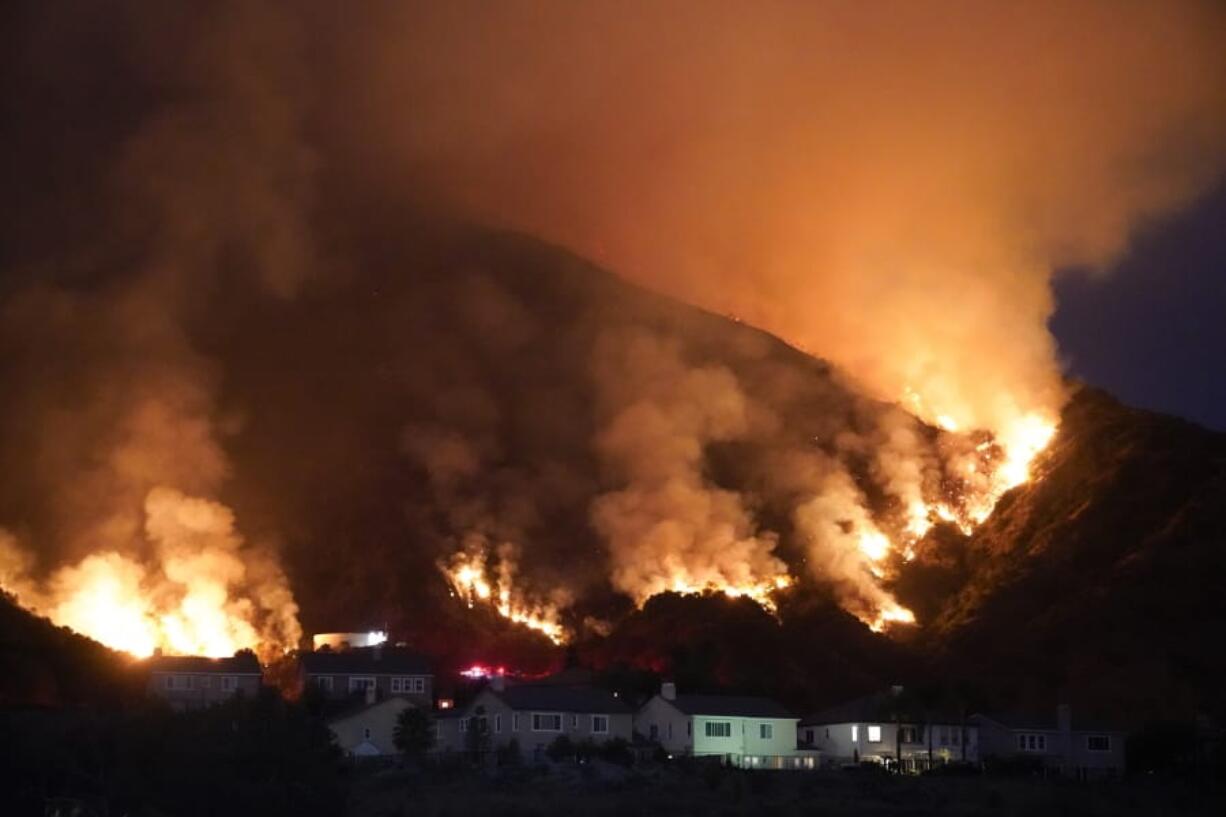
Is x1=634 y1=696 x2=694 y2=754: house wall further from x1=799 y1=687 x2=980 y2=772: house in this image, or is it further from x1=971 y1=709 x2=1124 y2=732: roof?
x1=971 y1=709 x2=1124 y2=732: roof

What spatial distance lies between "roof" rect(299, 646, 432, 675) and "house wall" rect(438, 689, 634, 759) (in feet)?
38.0

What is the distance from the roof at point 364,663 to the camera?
109 metres

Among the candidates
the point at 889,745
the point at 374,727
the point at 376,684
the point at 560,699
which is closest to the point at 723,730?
the point at 560,699

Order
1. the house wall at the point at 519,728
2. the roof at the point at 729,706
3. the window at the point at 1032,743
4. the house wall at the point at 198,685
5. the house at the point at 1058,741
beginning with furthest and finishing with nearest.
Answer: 1. the house wall at the point at 198,685
2. the window at the point at 1032,743
3. the house at the point at 1058,741
4. the roof at the point at 729,706
5. the house wall at the point at 519,728

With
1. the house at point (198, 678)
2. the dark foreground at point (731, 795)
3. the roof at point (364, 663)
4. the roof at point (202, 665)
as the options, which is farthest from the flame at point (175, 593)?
the dark foreground at point (731, 795)

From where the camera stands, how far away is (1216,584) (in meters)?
130

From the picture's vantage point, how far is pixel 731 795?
3000 inches

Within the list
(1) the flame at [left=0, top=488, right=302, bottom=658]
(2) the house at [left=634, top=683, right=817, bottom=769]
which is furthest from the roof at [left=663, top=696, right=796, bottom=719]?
(1) the flame at [left=0, top=488, right=302, bottom=658]

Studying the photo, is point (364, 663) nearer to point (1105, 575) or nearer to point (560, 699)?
point (560, 699)

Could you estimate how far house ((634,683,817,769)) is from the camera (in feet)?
317

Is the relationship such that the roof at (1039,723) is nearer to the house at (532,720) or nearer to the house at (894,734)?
the house at (894,734)

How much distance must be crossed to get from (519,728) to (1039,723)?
32813mm

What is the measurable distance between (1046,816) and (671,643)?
2222 inches

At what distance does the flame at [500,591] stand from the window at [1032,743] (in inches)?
1953
